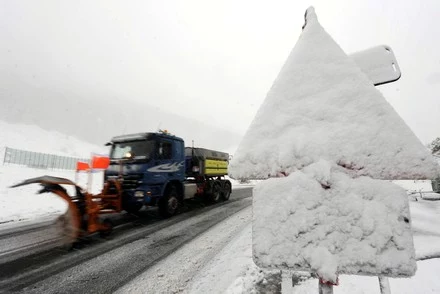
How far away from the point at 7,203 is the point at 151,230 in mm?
6891

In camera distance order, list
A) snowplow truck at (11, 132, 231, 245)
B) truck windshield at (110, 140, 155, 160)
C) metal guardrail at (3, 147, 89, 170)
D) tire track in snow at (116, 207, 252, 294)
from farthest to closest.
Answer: metal guardrail at (3, 147, 89, 170)
truck windshield at (110, 140, 155, 160)
snowplow truck at (11, 132, 231, 245)
tire track in snow at (116, 207, 252, 294)

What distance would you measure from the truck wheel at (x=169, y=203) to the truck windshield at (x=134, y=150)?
5.00ft

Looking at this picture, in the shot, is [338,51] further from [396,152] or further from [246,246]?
[246,246]

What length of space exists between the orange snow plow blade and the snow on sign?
197 inches

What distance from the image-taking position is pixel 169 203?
8.06 m

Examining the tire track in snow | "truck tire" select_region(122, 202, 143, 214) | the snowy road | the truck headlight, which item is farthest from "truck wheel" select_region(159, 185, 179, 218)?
the tire track in snow

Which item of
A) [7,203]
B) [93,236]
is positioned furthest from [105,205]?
[7,203]

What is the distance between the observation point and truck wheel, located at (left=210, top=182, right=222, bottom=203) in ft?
38.8

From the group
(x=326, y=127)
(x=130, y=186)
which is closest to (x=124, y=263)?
(x=130, y=186)

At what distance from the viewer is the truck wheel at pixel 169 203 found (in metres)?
7.91

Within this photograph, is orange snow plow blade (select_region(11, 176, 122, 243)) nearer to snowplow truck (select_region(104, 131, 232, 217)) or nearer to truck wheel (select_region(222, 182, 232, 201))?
snowplow truck (select_region(104, 131, 232, 217))

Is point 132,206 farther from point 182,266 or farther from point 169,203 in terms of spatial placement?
point 182,266

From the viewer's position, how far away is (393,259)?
106 cm

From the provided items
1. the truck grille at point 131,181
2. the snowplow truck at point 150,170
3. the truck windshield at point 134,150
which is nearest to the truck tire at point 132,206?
the snowplow truck at point 150,170
